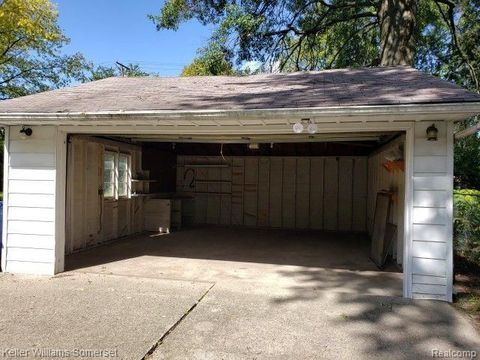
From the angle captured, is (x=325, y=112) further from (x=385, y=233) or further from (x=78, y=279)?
(x=78, y=279)

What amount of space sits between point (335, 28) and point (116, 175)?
10.1 m

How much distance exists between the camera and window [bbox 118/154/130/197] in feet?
30.9

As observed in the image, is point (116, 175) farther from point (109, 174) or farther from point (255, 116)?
point (255, 116)

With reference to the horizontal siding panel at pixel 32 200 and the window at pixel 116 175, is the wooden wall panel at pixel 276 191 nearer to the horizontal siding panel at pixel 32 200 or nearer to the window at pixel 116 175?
the window at pixel 116 175

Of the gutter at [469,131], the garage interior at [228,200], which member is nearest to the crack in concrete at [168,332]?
the garage interior at [228,200]

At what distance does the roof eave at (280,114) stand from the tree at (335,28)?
8.22 m

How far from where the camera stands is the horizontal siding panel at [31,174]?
19.2 ft

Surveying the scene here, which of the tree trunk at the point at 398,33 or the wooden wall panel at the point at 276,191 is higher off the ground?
the tree trunk at the point at 398,33

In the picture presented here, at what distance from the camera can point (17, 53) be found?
64.5ft

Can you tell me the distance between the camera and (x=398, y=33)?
35.3 feet

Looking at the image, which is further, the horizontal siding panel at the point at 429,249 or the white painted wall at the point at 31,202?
the white painted wall at the point at 31,202

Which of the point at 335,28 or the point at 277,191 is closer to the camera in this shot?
the point at 277,191

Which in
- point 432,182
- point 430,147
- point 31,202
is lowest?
point 31,202

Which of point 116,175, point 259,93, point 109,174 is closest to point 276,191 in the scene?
point 116,175
